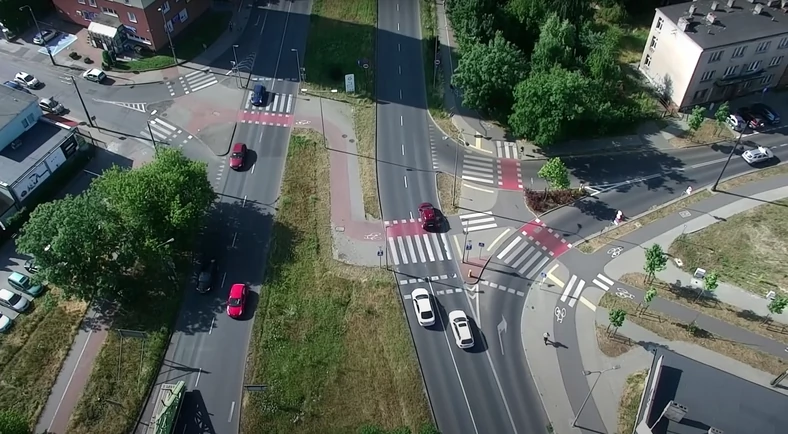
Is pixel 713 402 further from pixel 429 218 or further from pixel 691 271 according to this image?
pixel 429 218

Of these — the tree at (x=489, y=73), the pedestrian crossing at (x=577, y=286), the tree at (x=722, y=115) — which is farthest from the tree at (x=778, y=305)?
the tree at (x=489, y=73)

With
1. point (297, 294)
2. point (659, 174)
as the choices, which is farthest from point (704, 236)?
point (297, 294)

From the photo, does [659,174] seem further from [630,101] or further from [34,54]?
[34,54]

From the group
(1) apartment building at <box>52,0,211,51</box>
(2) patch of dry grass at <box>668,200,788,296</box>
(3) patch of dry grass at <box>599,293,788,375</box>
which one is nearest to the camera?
(3) patch of dry grass at <box>599,293,788,375</box>

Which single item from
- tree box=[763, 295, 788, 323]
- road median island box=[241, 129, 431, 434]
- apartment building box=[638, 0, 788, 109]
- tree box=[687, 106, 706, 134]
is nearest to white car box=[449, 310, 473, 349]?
road median island box=[241, 129, 431, 434]

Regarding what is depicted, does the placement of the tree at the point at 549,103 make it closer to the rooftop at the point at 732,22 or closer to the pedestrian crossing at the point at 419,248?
the rooftop at the point at 732,22

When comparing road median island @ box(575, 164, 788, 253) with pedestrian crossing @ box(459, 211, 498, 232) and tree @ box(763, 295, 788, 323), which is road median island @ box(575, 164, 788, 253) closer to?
pedestrian crossing @ box(459, 211, 498, 232)

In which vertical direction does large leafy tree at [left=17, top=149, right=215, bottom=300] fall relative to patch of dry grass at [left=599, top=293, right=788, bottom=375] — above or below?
above
